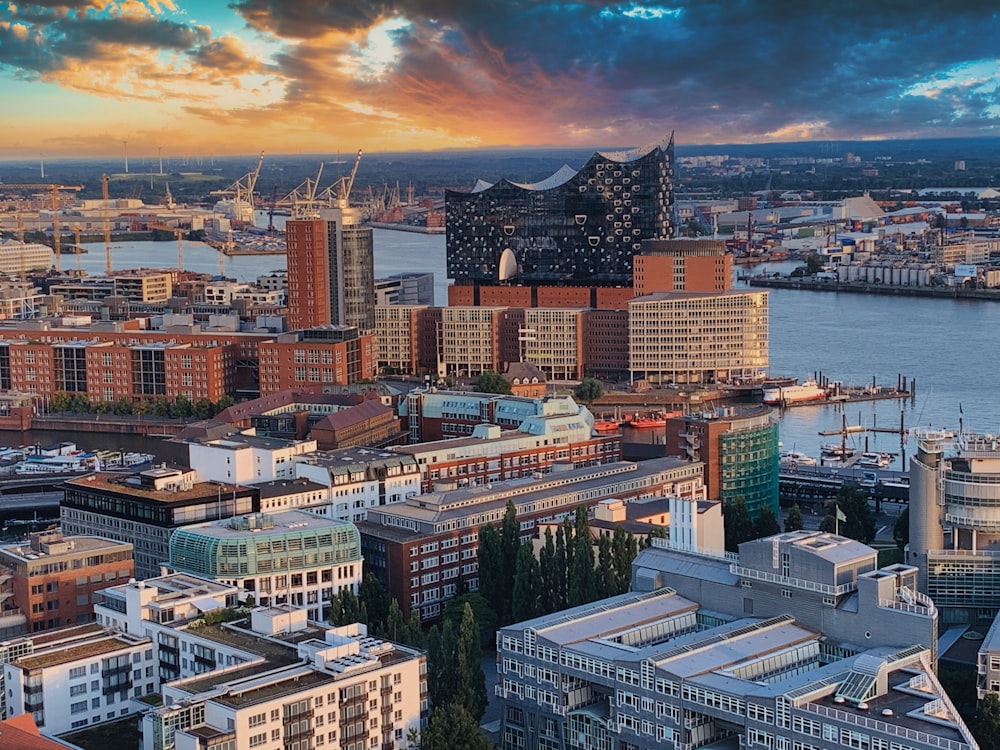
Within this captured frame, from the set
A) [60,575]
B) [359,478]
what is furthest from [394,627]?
[359,478]

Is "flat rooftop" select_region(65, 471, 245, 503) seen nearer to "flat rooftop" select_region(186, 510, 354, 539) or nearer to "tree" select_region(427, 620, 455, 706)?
"flat rooftop" select_region(186, 510, 354, 539)

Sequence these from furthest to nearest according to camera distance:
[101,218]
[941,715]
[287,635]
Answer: [101,218] < [287,635] < [941,715]

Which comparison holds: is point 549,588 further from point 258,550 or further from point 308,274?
point 308,274

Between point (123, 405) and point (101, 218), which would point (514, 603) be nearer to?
point (123, 405)

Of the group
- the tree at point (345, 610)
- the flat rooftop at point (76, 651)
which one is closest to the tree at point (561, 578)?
the tree at point (345, 610)

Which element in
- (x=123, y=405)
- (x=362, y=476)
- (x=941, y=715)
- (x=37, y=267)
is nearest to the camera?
(x=941, y=715)

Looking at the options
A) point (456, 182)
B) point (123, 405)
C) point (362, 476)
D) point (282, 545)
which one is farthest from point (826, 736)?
point (456, 182)
